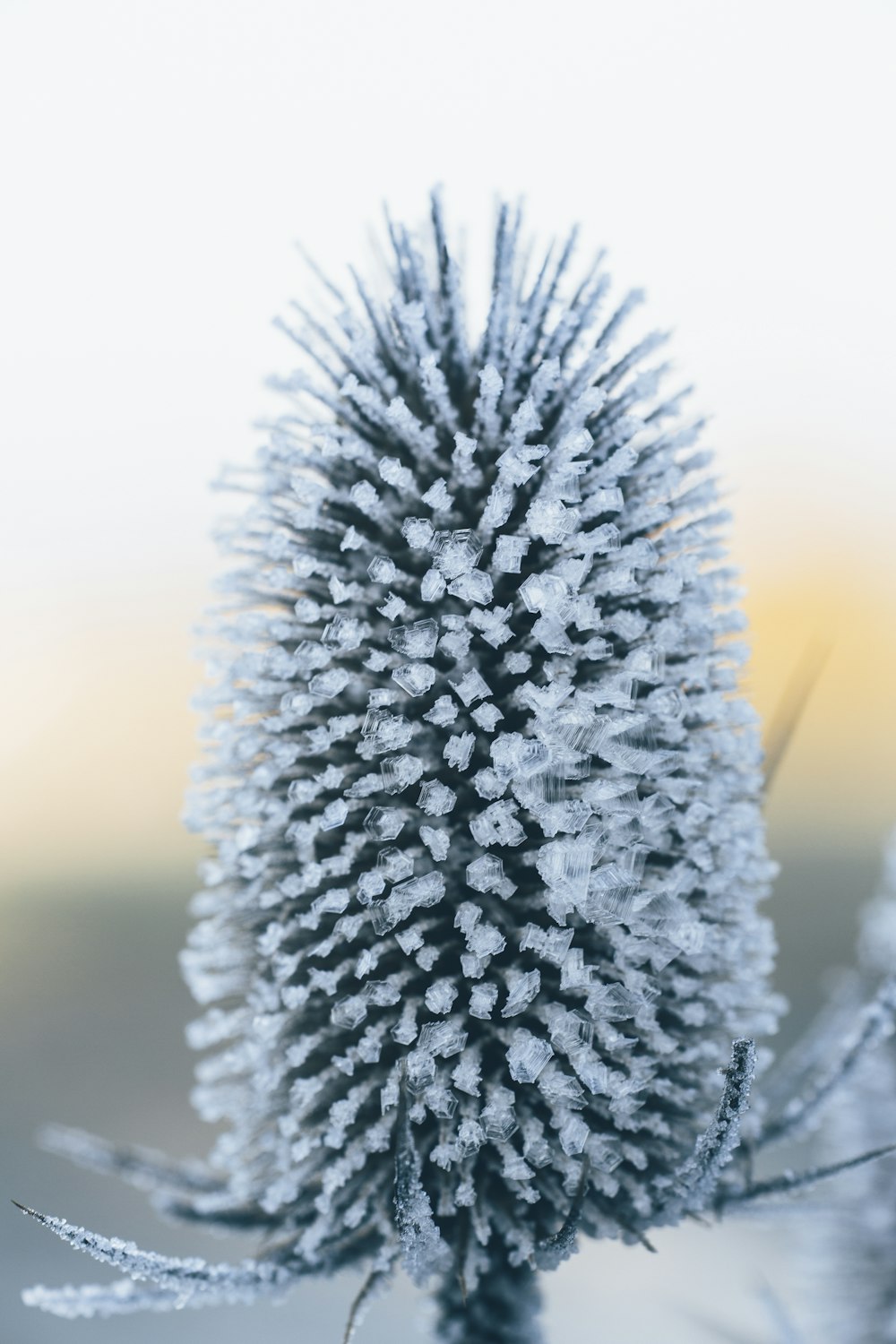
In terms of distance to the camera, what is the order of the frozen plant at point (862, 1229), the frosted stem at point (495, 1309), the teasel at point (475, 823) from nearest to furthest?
the teasel at point (475, 823), the frosted stem at point (495, 1309), the frozen plant at point (862, 1229)

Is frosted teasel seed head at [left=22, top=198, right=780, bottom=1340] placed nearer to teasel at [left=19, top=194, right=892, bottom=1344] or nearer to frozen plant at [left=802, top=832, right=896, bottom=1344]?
teasel at [left=19, top=194, right=892, bottom=1344]

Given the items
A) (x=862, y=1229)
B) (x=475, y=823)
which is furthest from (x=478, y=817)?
(x=862, y=1229)

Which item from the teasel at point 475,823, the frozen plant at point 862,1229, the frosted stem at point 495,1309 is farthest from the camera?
the frozen plant at point 862,1229

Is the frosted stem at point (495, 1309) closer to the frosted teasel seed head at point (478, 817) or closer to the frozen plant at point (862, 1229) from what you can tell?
the frosted teasel seed head at point (478, 817)

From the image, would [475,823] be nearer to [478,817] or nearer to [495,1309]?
[478,817]

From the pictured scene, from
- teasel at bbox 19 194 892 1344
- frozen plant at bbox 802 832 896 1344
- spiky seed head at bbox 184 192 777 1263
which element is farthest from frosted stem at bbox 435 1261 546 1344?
frozen plant at bbox 802 832 896 1344

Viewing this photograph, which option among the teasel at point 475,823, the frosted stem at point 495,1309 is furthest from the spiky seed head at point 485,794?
the frosted stem at point 495,1309

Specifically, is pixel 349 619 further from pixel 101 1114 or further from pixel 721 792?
pixel 101 1114

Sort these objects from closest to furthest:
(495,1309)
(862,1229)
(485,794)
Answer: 1. (485,794)
2. (495,1309)
3. (862,1229)
